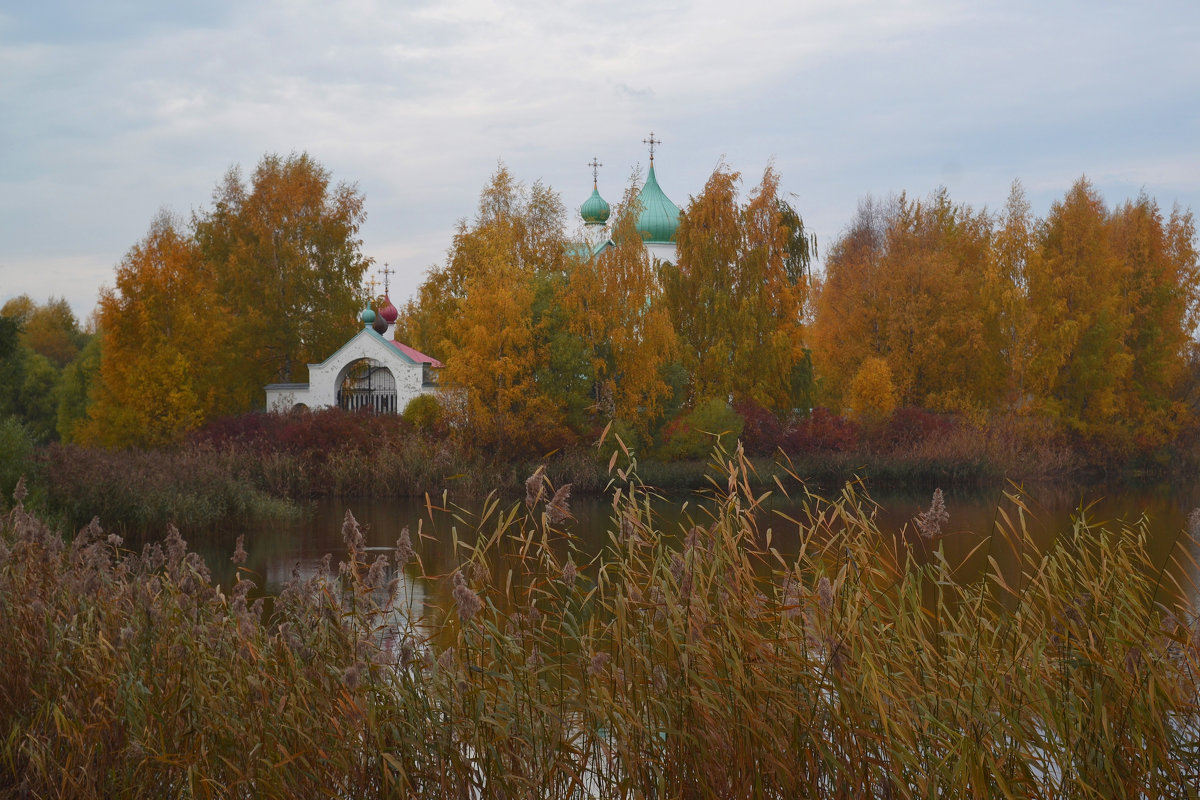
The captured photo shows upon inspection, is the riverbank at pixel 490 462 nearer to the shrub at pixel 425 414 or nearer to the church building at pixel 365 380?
the shrub at pixel 425 414

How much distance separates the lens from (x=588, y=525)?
18.6m

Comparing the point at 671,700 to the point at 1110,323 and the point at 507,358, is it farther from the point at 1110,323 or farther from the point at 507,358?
the point at 1110,323

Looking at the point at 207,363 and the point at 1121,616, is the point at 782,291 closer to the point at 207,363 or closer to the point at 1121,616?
the point at 207,363

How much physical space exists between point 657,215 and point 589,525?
26.7m

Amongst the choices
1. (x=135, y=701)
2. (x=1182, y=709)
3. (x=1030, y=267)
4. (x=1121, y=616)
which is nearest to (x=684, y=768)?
(x=1182, y=709)

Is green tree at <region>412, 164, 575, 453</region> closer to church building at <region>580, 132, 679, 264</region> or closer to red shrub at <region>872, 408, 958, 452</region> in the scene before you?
red shrub at <region>872, 408, 958, 452</region>

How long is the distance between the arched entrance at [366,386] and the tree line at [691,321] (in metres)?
2.90

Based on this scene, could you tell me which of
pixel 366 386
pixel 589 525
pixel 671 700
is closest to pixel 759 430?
pixel 589 525

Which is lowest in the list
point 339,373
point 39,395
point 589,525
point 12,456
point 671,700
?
point 589,525

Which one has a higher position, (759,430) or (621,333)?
(621,333)

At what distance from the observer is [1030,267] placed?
30328 millimetres

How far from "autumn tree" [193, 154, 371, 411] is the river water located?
14096mm

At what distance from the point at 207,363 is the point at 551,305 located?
1140 centimetres

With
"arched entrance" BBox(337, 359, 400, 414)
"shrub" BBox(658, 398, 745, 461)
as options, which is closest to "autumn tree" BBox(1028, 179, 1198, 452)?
"shrub" BBox(658, 398, 745, 461)
